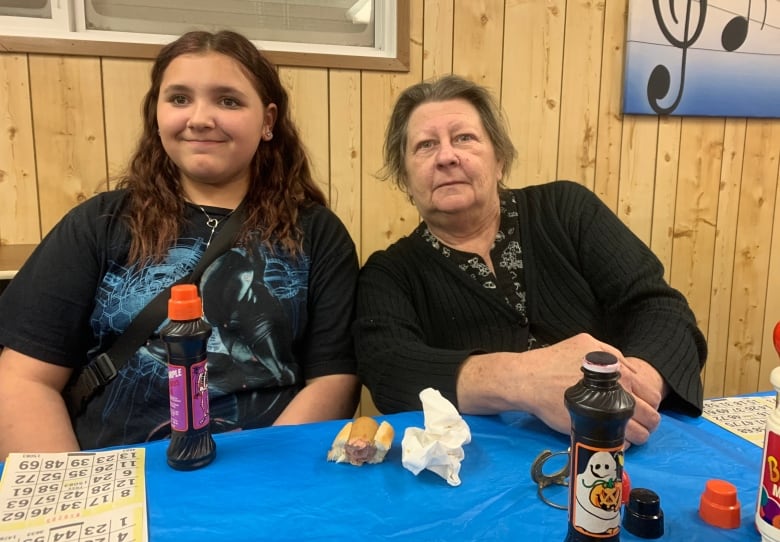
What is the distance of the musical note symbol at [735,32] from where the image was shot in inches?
81.0

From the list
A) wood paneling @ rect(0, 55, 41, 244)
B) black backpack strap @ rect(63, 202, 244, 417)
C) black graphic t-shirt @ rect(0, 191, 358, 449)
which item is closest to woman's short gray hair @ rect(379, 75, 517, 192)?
black graphic t-shirt @ rect(0, 191, 358, 449)

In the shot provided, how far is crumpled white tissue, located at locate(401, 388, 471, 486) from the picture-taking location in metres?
0.73

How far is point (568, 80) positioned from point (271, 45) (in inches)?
38.6

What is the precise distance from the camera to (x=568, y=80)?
1.96m

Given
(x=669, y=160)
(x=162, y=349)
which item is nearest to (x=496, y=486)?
(x=162, y=349)

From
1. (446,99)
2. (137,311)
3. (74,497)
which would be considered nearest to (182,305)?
(74,497)

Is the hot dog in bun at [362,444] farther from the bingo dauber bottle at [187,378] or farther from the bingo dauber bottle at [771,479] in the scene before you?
the bingo dauber bottle at [771,479]

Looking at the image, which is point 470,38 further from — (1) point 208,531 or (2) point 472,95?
A: (1) point 208,531

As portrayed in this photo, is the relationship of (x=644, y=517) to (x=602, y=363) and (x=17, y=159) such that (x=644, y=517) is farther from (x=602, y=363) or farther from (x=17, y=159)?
(x=17, y=159)

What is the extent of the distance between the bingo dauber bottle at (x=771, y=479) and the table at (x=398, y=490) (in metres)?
0.04

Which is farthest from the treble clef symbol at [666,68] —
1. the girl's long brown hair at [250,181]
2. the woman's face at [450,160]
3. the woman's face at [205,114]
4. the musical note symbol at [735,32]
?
the woman's face at [205,114]

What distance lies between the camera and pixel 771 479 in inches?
22.5

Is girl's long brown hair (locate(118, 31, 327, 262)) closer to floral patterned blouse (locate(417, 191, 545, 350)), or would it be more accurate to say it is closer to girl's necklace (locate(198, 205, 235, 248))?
girl's necklace (locate(198, 205, 235, 248))

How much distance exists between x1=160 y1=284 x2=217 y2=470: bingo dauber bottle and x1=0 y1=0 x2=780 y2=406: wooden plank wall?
1041 mm
